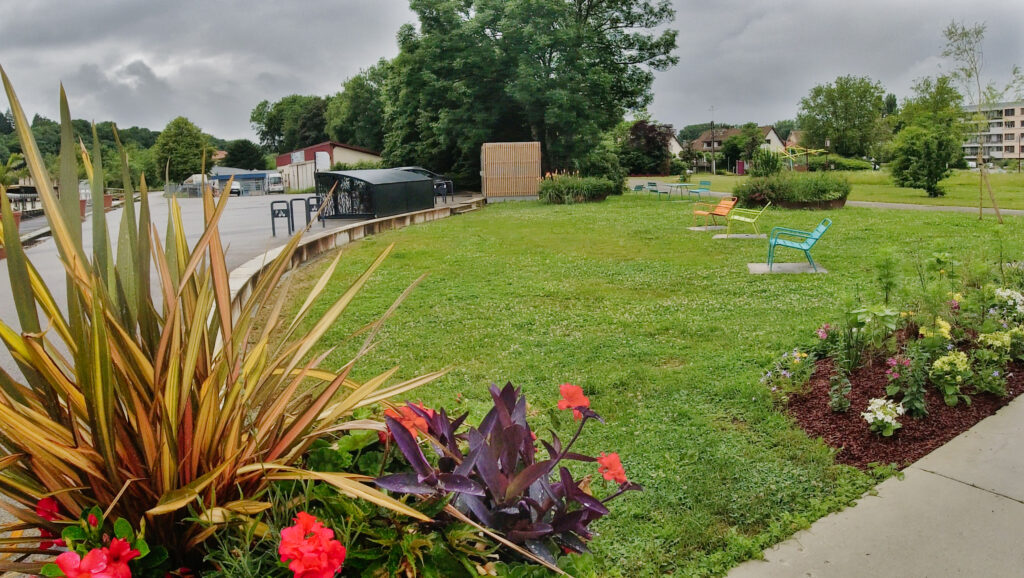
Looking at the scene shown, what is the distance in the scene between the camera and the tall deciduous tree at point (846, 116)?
67.1 m

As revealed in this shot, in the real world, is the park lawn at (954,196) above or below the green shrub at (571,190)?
below

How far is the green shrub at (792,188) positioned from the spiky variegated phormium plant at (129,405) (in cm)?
1895

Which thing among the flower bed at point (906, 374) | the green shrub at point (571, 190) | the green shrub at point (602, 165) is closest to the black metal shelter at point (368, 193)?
the green shrub at point (571, 190)

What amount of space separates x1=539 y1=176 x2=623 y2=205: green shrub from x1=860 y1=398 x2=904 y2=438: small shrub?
20.2 metres

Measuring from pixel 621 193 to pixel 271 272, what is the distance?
1081 inches

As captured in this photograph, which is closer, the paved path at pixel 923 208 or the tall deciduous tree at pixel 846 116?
the paved path at pixel 923 208

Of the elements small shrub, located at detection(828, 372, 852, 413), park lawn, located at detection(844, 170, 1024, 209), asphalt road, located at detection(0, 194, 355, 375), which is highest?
park lawn, located at detection(844, 170, 1024, 209)

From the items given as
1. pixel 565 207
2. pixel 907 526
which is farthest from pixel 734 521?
pixel 565 207

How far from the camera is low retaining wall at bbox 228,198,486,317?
8.07 metres

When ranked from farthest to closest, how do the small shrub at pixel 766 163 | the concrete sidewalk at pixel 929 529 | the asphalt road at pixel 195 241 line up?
the small shrub at pixel 766 163 → the asphalt road at pixel 195 241 → the concrete sidewalk at pixel 929 529

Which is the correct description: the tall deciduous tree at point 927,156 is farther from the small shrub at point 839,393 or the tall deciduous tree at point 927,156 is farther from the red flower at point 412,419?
the red flower at point 412,419

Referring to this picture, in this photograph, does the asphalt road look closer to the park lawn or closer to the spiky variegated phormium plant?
the spiky variegated phormium plant

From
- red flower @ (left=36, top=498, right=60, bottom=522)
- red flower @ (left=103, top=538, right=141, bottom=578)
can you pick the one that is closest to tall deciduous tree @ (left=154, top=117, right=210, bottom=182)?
red flower @ (left=36, top=498, right=60, bottom=522)

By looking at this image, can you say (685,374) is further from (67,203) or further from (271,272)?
(67,203)
